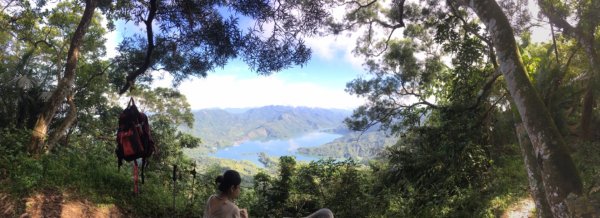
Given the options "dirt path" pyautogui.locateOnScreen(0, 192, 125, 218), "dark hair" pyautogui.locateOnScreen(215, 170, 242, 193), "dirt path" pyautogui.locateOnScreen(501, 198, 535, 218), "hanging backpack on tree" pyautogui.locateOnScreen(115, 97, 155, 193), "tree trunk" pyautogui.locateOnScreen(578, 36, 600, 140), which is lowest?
"dirt path" pyautogui.locateOnScreen(501, 198, 535, 218)

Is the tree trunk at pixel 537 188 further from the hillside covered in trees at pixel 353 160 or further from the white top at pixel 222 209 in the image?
the white top at pixel 222 209

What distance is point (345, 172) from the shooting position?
8633 millimetres

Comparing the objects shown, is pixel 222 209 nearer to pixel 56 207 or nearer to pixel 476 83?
pixel 56 207

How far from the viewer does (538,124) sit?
4250 millimetres

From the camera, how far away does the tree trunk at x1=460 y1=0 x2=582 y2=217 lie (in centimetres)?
399

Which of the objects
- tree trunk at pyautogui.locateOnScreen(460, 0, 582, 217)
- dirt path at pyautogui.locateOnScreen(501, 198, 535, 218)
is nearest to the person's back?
tree trunk at pyautogui.locateOnScreen(460, 0, 582, 217)

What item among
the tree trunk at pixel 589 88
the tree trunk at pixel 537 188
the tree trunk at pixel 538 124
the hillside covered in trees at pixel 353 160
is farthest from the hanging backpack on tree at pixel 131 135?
the tree trunk at pixel 589 88

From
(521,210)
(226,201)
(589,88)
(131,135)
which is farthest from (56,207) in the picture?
(589,88)

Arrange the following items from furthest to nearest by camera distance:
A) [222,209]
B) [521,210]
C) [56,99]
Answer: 1. [521,210]
2. [56,99]
3. [222,209]

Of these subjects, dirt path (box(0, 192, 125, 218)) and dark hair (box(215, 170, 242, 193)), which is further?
dirt path (box(0, 192, 125, 218))

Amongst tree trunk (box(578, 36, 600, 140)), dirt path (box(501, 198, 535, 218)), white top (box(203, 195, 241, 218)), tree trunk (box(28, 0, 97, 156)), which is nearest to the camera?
white top (box(203, 195, 241, 218))

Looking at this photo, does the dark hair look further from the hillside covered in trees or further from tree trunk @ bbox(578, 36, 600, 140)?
tree trunk @ bbox(578, 36, 600, 140)

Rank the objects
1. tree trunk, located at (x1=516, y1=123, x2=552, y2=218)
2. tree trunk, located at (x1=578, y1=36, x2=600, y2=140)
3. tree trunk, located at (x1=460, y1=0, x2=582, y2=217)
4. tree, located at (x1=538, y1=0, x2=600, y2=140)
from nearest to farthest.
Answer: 1. tree trunk, located at (x1=460, y1=0, x2=582, y2=217)
2. tree trunk, located at (x1=516, y1=123, x2=552, y2=218)
3. tree, located at (x1=538, y1=0, x2=600, y2=140)
4. tree trunk, located at (x1=578, y1=36, x2=600, y2=140)

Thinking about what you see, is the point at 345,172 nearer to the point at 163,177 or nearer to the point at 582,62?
the point at 163,177
